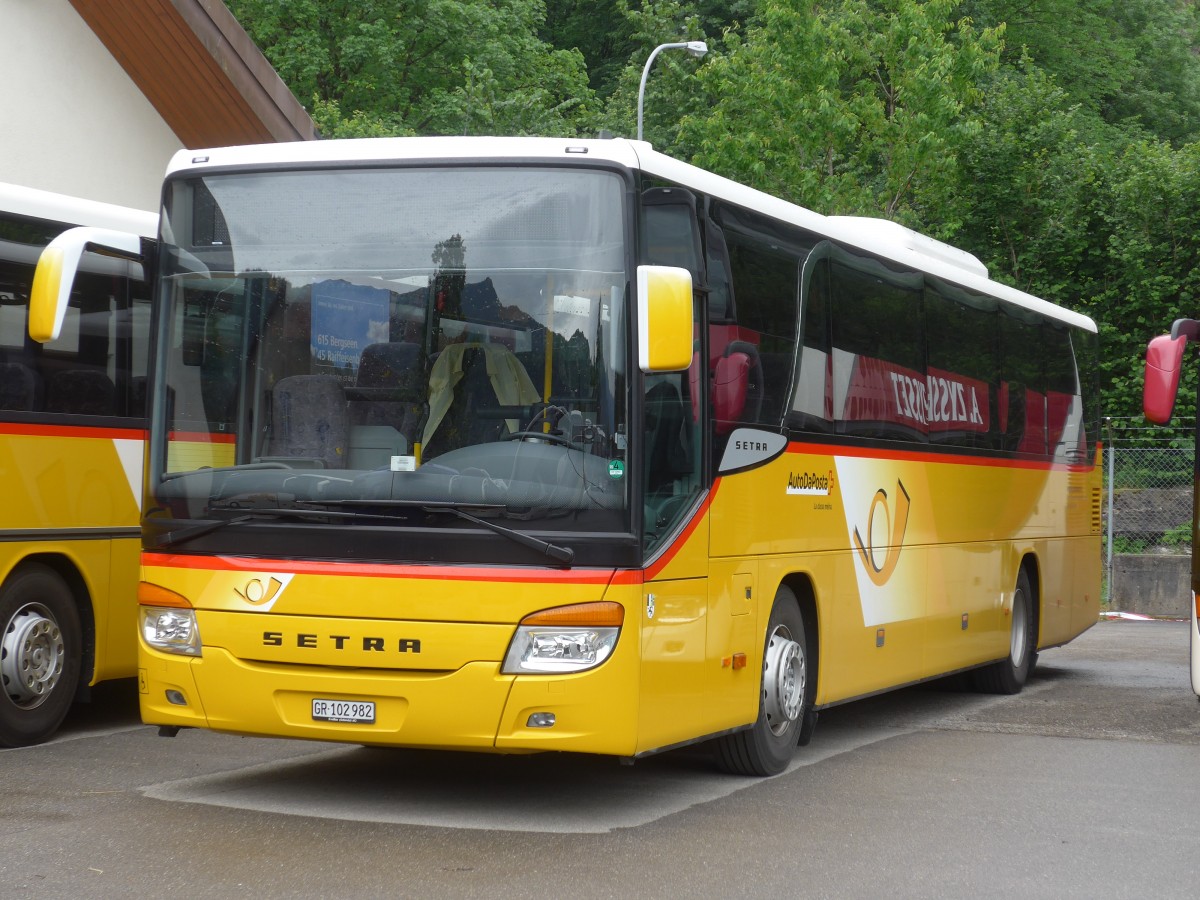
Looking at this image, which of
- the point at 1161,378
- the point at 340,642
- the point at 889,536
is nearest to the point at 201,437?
the point at 340,642

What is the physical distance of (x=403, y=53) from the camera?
4706cm

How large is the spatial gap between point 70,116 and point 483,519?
12080 millimetres

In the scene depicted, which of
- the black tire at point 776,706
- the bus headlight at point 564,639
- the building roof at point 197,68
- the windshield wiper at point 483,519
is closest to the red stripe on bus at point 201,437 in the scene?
the windshield wiper at point 483,519

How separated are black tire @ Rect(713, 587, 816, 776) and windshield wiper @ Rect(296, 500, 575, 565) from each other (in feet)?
6.91

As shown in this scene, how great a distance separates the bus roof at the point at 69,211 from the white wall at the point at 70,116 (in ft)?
20.8

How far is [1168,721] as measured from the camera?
12578mm

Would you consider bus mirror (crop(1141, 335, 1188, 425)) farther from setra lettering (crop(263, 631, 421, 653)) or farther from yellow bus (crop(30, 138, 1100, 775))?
setra lettering (crop(263, 631, 421, 653))

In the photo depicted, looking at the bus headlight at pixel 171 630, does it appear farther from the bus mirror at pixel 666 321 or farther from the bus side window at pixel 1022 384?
the bus side window at pixel 1022 384

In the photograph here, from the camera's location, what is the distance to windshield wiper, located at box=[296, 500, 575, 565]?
7.55m

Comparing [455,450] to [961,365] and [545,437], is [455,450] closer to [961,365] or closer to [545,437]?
[545,437]

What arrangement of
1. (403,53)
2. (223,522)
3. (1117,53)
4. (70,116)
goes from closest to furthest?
(223,522) → (70,116) → (1117,53) → (403,53)

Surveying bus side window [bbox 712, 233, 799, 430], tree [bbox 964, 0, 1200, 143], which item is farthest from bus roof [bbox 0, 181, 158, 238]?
tree [bbox 964, 0, 1200, 143]

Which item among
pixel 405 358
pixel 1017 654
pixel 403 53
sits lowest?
pixel 1017 654

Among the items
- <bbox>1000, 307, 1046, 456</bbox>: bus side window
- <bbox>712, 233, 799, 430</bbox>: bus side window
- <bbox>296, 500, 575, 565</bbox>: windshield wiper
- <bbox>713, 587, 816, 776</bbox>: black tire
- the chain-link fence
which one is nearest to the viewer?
<bbox>296, 500, 575, 565</bbox>: windshield wiper
